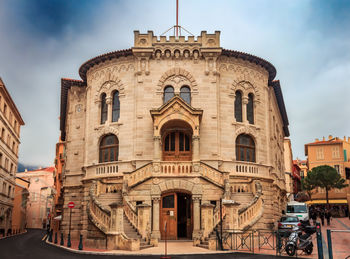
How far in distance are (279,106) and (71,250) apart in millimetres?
29923

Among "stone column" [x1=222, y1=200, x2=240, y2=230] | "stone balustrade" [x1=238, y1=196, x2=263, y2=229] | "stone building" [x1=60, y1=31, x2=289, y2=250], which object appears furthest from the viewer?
"stone building" [x1=60, y1=31, x2=289, y2=250]

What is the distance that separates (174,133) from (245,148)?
5963mm

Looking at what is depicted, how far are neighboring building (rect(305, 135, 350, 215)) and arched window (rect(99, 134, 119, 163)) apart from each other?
57.6 m

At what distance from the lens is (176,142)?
3120 centimetres

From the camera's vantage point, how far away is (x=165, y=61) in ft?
106

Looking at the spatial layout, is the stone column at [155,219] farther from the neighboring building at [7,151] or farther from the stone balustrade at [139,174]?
the neighboring building at [7,151]

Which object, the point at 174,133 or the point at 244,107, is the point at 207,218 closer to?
the point at 174,133

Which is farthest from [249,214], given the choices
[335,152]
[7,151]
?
[335,152]

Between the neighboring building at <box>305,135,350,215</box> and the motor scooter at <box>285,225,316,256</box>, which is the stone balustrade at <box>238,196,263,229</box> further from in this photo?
the neighboring building at <box>305,135,350,215</box>

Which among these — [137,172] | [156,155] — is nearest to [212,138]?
[156,155]

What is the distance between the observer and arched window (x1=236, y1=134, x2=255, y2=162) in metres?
32.0

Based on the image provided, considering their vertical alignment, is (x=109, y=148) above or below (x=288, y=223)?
above

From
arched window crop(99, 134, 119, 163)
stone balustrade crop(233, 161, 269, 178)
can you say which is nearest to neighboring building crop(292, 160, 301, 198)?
stone balustrade crop(233, 161, 269, 178)

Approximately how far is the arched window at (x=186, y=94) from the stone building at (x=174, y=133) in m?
0.08
